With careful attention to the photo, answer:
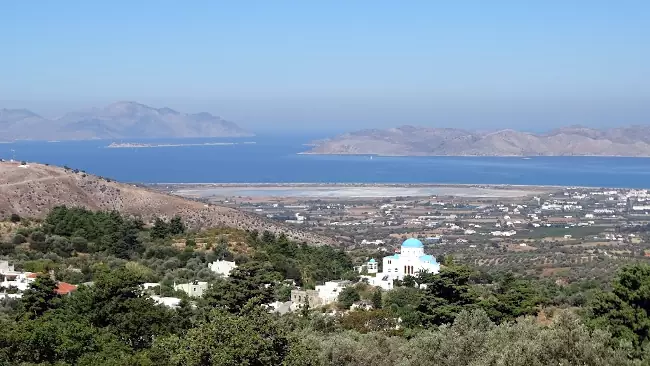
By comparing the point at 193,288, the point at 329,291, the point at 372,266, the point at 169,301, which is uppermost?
the point at 169,301

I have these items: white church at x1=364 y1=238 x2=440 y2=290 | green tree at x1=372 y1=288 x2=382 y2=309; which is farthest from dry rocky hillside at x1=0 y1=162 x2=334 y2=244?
green tree at x1=372 y1=288 x2=382 y2=309

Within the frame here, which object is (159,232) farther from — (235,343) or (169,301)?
(235,343)

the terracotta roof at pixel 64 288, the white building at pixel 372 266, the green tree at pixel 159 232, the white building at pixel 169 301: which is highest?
the green tree at pixel 159 232

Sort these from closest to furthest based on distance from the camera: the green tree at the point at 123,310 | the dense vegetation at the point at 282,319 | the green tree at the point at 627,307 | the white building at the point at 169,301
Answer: the dense vegetation at the point at 282,319, the green tree at the point at 627,307, the green tree at the point at 123,310, the white building at the point at 169,301

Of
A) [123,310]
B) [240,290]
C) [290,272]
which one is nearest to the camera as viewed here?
[123,310]

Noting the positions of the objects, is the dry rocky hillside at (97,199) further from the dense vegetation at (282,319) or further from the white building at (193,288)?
the white building at (193,288)

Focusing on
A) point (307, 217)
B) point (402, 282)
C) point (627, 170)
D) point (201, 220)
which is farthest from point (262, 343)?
point (627, 170)

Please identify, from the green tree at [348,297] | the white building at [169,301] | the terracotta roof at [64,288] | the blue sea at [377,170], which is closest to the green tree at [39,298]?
the terracotta roof at [64,288]

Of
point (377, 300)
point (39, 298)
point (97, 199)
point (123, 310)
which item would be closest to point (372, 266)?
point (377, 300)
